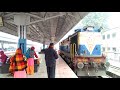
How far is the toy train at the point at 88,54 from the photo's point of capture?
11.2 m

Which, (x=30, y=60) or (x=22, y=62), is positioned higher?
(x=22, y=62)

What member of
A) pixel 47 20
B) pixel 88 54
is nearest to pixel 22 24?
pixel 88 54

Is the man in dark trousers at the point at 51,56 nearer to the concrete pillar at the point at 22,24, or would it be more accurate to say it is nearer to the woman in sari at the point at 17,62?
the woman in sari at the point at 17,62

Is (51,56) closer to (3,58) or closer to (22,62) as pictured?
(22,62)

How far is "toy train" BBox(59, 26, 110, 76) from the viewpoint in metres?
11.2

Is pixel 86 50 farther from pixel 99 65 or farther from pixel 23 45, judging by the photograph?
pixel 23 45

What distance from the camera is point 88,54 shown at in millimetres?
11547

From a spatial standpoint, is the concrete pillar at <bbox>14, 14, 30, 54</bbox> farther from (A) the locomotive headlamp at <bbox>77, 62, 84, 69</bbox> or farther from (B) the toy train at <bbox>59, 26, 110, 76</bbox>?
(A) the locomotive headlamp at <bbox>77, 62, 84, 69</bbox>

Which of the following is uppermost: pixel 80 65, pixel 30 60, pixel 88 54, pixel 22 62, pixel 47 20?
pixel 47 20

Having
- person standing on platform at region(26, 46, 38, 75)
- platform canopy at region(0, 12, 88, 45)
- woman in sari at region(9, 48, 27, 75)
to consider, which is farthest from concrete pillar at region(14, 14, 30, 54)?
woman in sari at region(9, 48, 27, 75)

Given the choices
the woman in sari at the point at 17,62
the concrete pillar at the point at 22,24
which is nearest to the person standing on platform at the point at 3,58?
the concrete pillar at the point at 22,24
